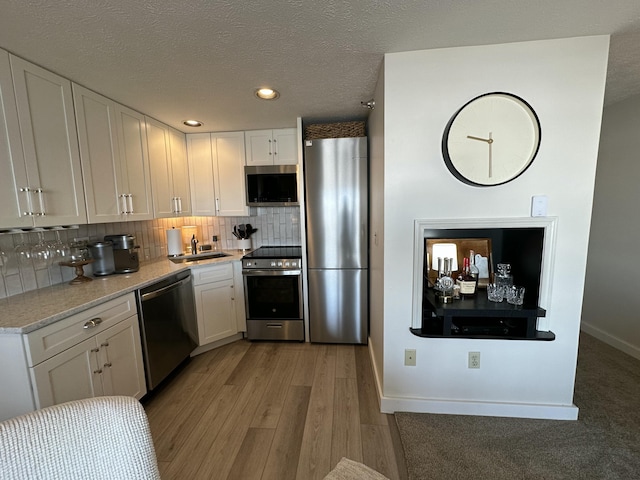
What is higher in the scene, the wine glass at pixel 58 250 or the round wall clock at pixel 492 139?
the round wall clock at pixel 492 139

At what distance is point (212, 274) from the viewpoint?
2582 millimetres

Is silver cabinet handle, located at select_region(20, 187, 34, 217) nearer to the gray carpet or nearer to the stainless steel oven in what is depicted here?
the stainless steel oven

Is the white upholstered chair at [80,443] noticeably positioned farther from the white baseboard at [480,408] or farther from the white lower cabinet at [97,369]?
the white baseboard at [480,408]

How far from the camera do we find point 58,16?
1.15 meters

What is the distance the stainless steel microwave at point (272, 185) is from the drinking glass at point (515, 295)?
6.61 ft

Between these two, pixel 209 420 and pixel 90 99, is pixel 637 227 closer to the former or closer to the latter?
pixel 209 420

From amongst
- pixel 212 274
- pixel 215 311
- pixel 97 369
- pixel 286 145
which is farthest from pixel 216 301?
pixel 286 145

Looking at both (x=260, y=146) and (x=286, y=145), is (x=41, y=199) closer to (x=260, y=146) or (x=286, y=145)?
(x=260, y=146)

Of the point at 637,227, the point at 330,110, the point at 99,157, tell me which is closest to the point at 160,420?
the point at 99,157

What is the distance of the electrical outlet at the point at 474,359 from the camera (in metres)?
1.66

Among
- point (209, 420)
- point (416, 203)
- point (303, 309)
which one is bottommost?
point (209, 420)

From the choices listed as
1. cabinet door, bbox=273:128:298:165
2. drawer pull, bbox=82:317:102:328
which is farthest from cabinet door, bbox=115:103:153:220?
cabinet door, bbox=273:128:298:165

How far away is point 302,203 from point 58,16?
184 centimetres

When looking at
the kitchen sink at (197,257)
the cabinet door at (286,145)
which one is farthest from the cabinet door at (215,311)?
the cabinet door at (286,145)
